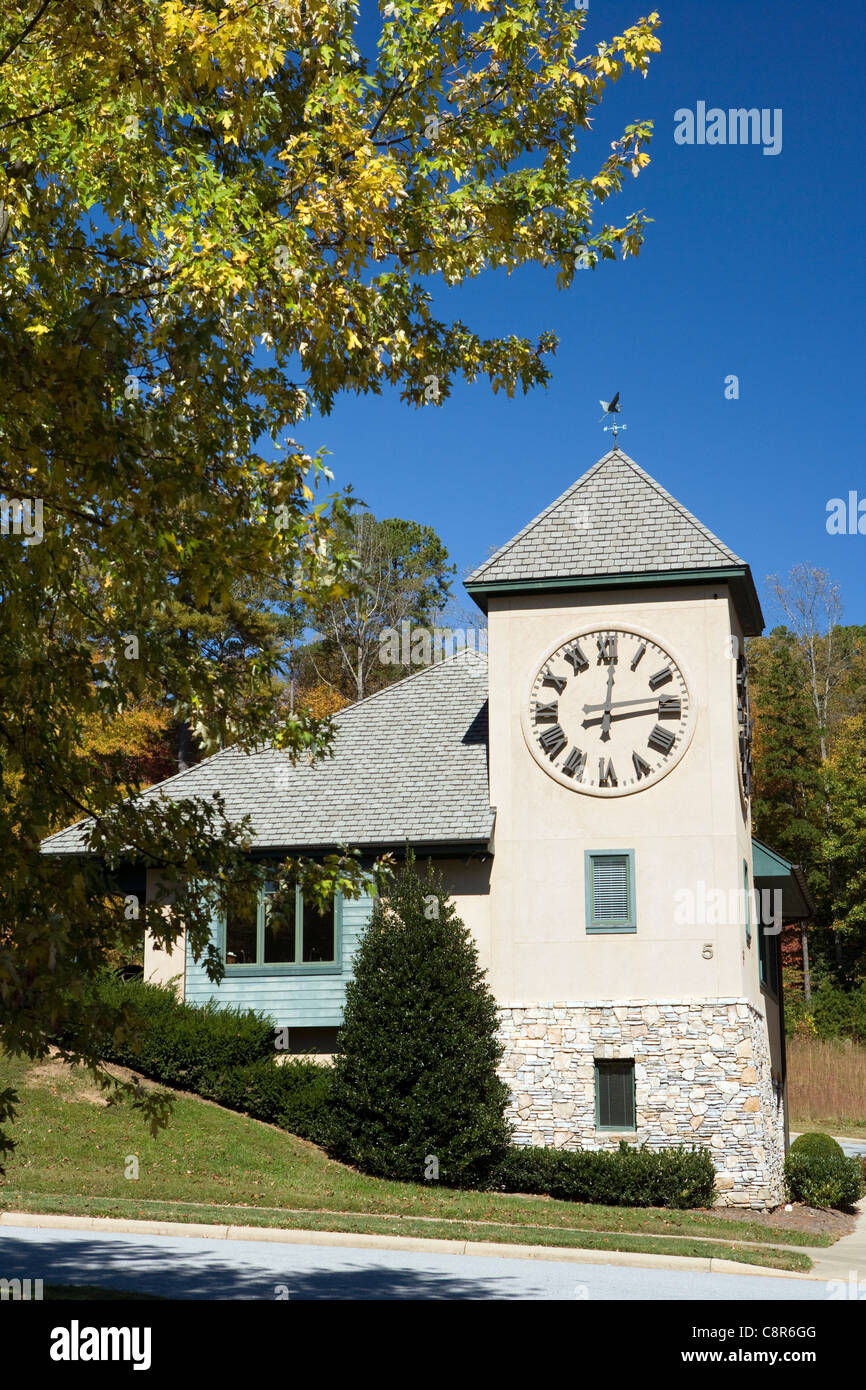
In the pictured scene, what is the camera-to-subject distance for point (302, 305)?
9.08 metres

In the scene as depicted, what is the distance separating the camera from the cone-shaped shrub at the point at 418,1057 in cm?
2031

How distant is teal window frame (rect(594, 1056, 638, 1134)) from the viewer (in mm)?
21391

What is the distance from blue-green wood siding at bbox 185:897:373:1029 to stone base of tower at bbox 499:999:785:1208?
2.96m

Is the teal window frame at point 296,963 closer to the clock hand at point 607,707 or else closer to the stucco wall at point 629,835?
the stucco wall at point 629,835

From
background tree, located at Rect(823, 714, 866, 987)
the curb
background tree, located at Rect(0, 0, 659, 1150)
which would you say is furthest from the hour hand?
background tree, located at Rect(823, 714, 866, 987)

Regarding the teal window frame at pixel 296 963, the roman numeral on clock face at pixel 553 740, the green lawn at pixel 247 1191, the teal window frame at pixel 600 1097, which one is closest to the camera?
the green lawn at pixel 247 1191

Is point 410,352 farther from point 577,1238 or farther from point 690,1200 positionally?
point 690,1200

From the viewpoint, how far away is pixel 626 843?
22.7 meters

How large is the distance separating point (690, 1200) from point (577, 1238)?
520cm

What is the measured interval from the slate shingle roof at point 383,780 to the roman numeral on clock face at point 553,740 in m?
1.41

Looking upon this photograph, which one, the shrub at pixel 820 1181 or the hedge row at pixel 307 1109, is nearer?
the hedge row at pixel 307 1109

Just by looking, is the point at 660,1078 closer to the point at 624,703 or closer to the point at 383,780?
the point at 624,703

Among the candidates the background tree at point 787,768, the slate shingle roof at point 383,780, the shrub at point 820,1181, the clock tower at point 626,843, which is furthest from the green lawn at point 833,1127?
the slate shingle roof at point 383,780
